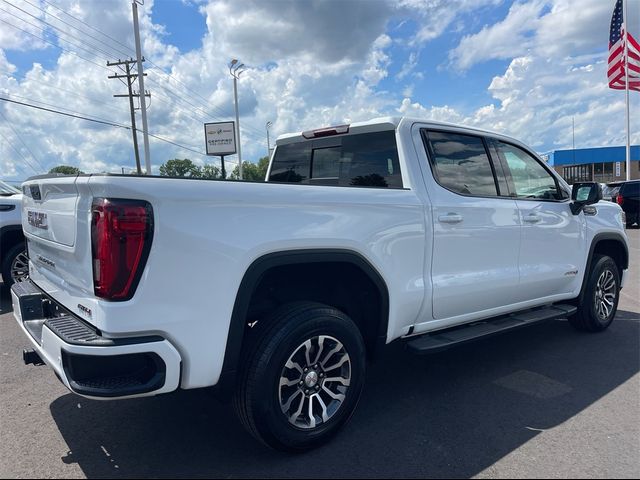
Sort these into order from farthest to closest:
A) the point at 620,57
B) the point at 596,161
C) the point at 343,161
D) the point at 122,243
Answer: the point at 596,161 < the point at 620,57 < the point at 343,161 < the point at 122,243

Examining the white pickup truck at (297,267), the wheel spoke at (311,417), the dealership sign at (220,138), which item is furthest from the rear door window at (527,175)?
the dealership sign at (220,138)

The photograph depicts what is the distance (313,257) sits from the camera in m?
2.73

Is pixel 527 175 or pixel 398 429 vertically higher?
pixel 527 175

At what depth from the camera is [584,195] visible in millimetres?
4621

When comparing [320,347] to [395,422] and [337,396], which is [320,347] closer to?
[337,396]

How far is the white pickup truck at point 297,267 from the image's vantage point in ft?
7.21

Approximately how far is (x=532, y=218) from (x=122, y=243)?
3405 mm

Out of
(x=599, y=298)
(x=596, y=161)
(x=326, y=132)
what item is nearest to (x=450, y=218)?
(x=326, y=132)

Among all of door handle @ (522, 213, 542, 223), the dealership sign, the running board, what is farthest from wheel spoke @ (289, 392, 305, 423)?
the dealership sign

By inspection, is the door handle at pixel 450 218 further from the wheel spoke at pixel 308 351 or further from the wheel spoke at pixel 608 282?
the wheel spoke at pixel 608 282

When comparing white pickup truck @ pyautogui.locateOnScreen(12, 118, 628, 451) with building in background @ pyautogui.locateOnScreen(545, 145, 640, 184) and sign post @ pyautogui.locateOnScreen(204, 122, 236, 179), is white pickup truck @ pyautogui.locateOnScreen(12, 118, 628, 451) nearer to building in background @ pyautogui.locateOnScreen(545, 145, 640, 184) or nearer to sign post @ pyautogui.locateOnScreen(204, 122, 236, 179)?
sign post @ pyautogui.locateOnScreen(204, 122, 236, 179)

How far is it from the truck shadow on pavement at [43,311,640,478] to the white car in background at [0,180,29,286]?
11.2 feet

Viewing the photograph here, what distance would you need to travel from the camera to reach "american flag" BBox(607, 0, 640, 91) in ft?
68.5

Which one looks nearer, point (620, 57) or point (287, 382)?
point (287, 382)
